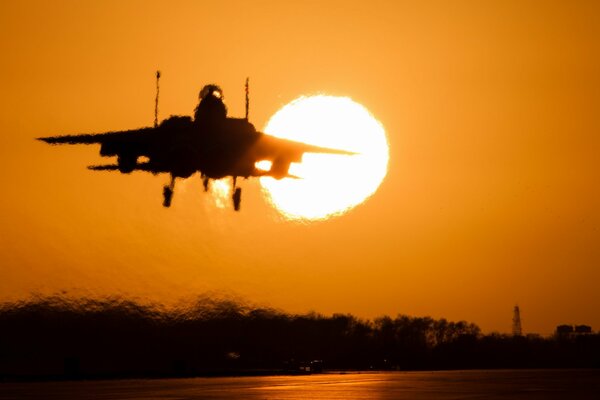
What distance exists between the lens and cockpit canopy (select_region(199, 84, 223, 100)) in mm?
46812

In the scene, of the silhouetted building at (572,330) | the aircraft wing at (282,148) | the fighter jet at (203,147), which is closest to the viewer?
the fighter jet at (203,147)

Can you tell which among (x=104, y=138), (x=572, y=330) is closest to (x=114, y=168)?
(x=104, y=138)

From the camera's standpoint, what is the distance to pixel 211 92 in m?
46.9

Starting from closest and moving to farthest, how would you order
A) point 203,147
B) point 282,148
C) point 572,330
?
point 203,147, point 282,148, point 572,330

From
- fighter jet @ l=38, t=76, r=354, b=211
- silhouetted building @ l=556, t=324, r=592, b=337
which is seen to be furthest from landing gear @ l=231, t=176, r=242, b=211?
silhouetted building @ l=556, t=324, r=592, b=337

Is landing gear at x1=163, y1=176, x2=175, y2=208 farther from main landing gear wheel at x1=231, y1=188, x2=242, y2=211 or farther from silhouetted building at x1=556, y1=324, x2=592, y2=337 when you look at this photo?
silhouetted building at x1=556, y1=324, x2=592, y2=337

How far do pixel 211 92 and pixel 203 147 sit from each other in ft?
11.3

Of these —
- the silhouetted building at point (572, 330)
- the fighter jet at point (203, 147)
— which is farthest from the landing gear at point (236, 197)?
→ the silhouetted building at point (572, 330)

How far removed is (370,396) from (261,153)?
13353 millimetres

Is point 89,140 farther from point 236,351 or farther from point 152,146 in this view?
point 236,351

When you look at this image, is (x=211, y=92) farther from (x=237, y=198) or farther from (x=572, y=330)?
(x=572, y=330)

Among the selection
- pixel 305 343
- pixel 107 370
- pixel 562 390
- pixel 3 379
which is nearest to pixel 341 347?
pixel 305 343

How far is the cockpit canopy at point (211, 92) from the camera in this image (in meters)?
46.8

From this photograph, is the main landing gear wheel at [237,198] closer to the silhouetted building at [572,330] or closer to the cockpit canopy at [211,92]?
the cockpit canopy at [211,92]
